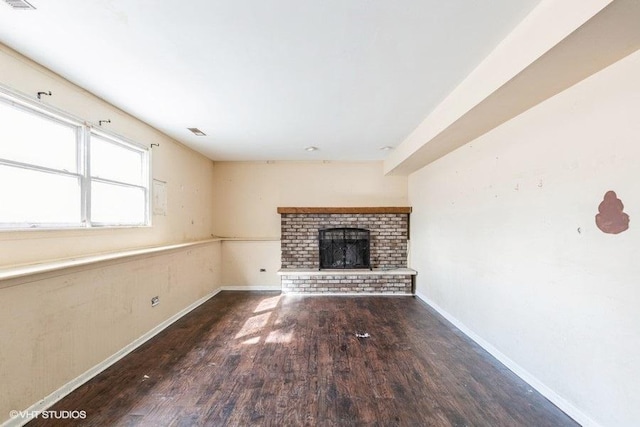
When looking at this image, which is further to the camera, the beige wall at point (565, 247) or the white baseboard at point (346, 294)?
the white baseboard at point (346, 294)

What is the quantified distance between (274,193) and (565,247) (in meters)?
4.35

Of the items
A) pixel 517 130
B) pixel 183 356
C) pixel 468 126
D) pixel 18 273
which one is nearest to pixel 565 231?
pixel 517 130

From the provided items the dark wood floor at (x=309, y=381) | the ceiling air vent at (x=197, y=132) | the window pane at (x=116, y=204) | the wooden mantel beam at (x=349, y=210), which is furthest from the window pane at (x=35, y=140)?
the wooden mantel beam at (x=349, y=210)

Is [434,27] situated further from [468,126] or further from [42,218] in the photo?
[42,218]

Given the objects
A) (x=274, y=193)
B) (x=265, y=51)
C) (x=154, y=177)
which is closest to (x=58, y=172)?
(x=154, y=177)

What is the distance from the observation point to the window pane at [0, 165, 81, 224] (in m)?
1.93

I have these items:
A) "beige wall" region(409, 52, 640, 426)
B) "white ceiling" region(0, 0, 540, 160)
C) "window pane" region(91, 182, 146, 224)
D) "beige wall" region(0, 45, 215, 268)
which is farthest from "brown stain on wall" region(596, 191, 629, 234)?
"window pane" region(91, 182, 146, 224)

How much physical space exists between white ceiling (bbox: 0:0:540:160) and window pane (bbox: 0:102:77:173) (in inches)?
16.6

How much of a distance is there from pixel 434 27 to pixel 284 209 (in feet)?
13.0

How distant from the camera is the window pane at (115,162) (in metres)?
2.71

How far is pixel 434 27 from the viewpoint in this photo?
1.66 meters

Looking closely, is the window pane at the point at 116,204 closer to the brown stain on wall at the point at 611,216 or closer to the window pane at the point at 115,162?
the window pane at the point at 115,162

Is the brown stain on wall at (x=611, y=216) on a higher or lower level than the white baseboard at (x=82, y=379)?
higher

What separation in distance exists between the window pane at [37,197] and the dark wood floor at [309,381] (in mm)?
1372
